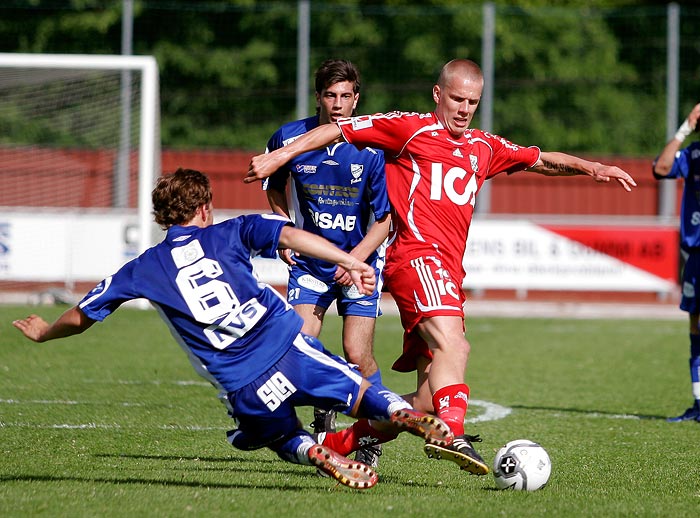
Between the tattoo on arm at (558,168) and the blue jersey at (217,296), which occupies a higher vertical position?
the tattoo on arm at (558,168)

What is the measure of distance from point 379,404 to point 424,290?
2.73 feet

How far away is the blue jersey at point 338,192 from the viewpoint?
664 centimetres

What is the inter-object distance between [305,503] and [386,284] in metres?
1.45

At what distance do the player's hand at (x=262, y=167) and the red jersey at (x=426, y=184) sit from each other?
73 cm

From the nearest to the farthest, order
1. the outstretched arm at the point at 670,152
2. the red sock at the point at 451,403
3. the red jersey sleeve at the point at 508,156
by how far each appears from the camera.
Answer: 1. the red sock at the point at 451,403
2. the red jersey sleeve at the point at 508,156
3. the outstretched arm at the point at 670,152

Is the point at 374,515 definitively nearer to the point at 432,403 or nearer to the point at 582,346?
the point at 432,403

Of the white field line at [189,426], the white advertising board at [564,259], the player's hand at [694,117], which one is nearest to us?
the white field line at [189,426]

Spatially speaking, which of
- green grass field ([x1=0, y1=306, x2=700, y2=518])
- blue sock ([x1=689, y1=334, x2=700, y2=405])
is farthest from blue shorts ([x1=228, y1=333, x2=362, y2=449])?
blue sock ([x1=689, y1=334, x2=700, y2=405])

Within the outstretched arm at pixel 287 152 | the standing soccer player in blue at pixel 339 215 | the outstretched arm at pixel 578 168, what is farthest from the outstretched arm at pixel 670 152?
the outstretched arm at pixel 287 152

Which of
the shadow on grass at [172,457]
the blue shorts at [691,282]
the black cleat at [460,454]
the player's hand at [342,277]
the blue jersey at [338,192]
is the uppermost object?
the blue jersey at [338,192]

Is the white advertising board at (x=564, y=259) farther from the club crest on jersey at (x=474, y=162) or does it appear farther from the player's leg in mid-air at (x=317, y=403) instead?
the player's leg in mid-air at (x=317, y=403)

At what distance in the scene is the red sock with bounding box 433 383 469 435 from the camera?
18.4 ft

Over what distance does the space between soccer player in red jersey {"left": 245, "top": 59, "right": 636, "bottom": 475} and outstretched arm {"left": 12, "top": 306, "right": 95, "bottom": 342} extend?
57.3 inches

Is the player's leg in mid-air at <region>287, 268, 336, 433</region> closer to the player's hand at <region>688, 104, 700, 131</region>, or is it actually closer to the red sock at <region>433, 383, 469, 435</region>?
the red sock at <region>433, 383, 469, 435</region>
